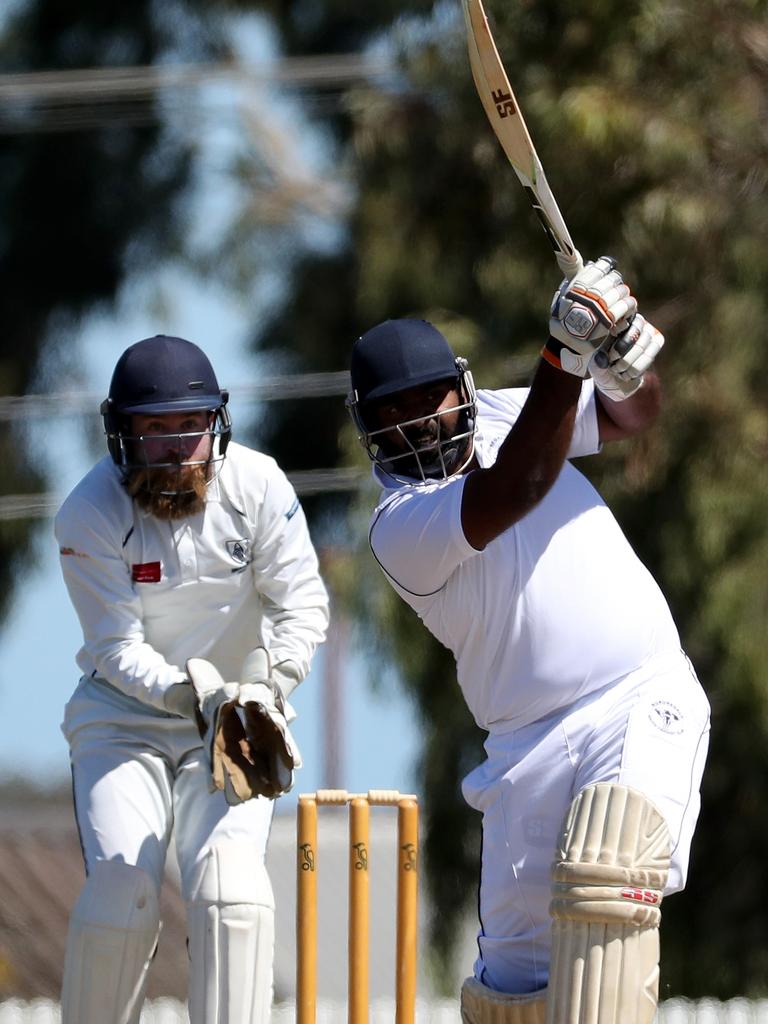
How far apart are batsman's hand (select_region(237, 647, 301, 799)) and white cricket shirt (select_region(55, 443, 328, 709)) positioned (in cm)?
23

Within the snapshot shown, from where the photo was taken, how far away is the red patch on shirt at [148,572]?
380 cm

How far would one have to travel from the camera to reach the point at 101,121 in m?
10.9

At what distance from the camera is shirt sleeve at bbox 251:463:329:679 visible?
3.82 meters

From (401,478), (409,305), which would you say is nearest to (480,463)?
(401,478)

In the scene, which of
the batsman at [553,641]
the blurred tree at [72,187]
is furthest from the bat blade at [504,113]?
the blurred tree at [72,187]

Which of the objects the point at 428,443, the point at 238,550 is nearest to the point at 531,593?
the point at 428,443

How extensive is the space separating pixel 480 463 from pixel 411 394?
0.16m

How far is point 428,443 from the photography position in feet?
10.6

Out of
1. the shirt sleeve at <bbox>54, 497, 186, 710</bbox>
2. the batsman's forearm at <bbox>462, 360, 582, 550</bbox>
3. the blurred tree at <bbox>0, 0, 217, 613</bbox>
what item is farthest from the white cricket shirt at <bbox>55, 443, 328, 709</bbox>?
→ the blurred tree at <bbox>0, 0, 217, 613</bbox>

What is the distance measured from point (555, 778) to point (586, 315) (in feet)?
2.47

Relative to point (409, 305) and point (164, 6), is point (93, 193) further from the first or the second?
point (409, 305)

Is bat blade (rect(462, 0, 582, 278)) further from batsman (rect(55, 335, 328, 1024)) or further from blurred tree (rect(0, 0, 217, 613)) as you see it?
blurred tree (rect(0, 0, 217, 613))

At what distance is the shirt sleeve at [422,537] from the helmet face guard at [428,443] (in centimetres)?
A: 4

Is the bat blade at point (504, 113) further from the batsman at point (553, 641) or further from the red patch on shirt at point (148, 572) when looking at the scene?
the red patch on shirt at point (148, 572)
